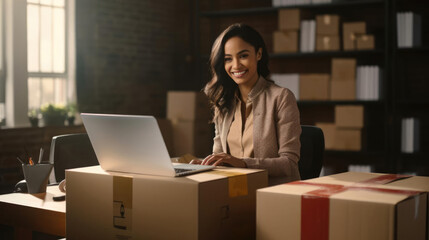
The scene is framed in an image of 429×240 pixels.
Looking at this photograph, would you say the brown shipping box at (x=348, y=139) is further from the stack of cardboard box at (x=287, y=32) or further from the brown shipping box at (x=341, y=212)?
the brown shipping box at (x=341, y=212)

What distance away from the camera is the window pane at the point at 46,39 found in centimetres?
514

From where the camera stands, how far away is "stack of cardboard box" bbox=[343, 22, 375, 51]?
17.1 ft

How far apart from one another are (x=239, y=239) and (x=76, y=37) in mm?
4250

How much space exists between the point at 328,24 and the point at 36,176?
3695 mm

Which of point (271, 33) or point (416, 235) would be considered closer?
A: point (416, 235)

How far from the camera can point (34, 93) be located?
201 inches

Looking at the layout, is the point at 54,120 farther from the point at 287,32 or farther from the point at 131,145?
the point at 131,145

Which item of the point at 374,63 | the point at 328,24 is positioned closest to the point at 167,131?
the point at 328,24

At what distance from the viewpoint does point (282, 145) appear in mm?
2248

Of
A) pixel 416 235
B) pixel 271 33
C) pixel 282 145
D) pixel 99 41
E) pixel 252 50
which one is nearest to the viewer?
pixel 416 235

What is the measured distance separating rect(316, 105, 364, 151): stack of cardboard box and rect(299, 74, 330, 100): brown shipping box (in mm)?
225

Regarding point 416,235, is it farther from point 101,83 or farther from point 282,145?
point 101,83

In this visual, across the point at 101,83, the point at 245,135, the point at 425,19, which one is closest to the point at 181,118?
the point at 101,83

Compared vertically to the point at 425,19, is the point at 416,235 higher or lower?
lower
